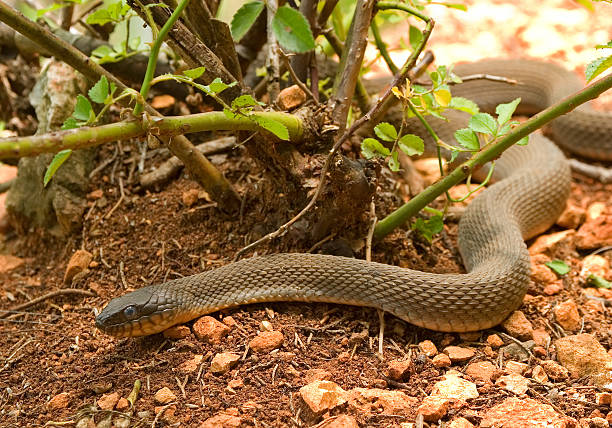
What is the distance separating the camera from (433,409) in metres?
2.48

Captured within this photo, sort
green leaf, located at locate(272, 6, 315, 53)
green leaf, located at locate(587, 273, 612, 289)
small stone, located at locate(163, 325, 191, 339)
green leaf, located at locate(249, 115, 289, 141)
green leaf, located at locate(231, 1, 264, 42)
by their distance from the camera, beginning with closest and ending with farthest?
green leaf, located at locate(272, 6, 315, 53) < green leaf, located at locate(231, 1, 264, 42) < green leaf, located at locate(249, 115, 289, 141) < small stone, located at locate(163, 325, 191, 339) < green leaf, located at locate(587, 273, 612, 289)

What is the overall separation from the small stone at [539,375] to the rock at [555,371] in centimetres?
3

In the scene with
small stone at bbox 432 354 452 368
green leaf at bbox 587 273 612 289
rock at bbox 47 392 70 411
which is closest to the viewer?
rock at bbox 47 392 70 411

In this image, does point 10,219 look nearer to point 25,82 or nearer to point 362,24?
point 25,82

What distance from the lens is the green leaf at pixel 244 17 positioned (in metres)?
2.44

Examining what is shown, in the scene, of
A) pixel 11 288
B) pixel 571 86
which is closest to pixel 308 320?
pixel 11 288

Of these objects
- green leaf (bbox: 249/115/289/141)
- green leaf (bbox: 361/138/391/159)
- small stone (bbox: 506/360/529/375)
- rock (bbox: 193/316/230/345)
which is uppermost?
green leaf (bbox: 249/115/289/141)

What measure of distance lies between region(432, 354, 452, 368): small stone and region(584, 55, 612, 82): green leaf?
152 centimetres

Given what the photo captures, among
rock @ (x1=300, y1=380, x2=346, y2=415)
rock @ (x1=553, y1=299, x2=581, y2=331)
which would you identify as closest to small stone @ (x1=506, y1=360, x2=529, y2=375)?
rock @ (x1=553, y1=299, x2=581, y2=331)

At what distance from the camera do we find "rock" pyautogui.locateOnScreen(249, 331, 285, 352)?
2926mm

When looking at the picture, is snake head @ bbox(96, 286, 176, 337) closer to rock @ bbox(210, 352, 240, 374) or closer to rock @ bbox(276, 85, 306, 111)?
rock @ bbox(210, 352, 240, 374)

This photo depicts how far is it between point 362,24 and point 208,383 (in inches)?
86.6

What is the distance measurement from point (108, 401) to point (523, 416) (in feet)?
6.19

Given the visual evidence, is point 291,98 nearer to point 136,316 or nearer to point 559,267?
point 136,316
